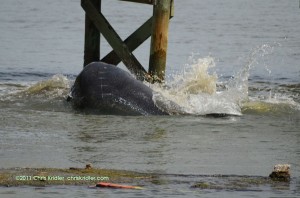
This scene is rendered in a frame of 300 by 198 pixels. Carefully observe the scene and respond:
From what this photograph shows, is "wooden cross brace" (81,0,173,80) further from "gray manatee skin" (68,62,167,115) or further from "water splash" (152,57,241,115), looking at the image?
"gray manatee skin" (68,62,167,115)

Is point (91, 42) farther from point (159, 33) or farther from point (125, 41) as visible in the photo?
point (159, 33)

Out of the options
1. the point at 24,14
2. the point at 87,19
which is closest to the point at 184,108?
the point at 87,19

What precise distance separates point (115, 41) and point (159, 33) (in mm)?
1546

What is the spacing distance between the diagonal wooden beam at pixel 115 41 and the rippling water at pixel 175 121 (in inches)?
24.9

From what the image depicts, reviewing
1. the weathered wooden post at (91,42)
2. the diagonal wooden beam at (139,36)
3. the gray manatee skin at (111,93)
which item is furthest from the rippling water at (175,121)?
the diagonal wooden beam at (139,36)

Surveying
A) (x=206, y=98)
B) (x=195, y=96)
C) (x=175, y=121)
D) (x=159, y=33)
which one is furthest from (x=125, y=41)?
(x=175, y=121)

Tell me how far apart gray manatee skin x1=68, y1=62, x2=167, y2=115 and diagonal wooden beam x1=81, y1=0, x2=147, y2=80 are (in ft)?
4.42

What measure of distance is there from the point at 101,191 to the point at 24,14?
1133 inches

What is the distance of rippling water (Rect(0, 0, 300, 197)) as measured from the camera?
11344 millimetres

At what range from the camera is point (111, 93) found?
618 inches

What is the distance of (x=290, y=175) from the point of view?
11.1 metres

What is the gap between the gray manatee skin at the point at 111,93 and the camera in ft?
50.8

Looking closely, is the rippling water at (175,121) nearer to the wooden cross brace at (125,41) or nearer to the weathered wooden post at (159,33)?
the weathered wooden post at (159,33)

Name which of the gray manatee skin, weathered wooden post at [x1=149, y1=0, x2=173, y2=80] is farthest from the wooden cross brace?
the gray manatee skin
